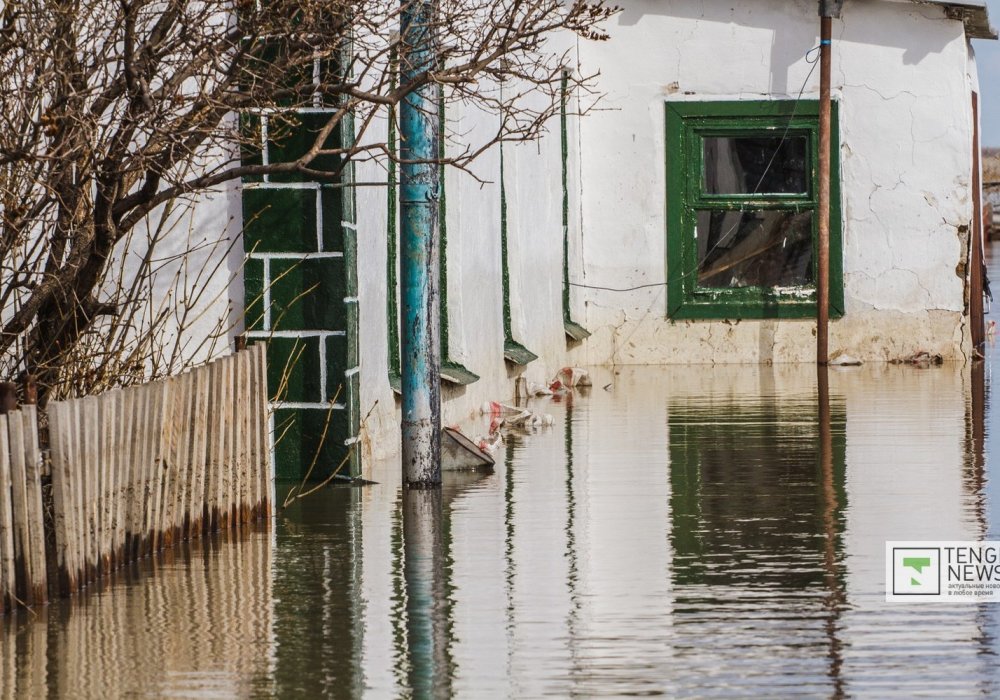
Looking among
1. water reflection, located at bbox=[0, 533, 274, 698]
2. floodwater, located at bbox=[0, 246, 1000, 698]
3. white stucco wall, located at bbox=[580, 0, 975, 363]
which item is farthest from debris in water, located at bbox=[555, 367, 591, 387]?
water reflection, located at bbox=[0, 533, 274, 698]

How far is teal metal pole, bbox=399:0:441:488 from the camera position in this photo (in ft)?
26.5

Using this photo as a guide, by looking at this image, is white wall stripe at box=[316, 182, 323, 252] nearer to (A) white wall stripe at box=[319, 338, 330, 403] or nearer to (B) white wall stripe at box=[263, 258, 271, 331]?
(B) white wall stripe at box=[263, 258, 271, 331]

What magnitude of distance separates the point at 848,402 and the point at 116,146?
695 centimetres

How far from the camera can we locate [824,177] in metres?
15.3

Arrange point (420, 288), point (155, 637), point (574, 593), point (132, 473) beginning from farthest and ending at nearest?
point (420, 288) → point (132, 473) → point (574, 593) → point (155, 637)

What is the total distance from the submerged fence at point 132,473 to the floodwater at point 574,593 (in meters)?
0.14

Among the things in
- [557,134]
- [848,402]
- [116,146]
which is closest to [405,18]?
[116,146]

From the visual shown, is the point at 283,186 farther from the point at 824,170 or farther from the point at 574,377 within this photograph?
the point at 824,170

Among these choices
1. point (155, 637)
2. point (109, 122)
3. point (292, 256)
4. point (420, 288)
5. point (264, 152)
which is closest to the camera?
point (155, 637)

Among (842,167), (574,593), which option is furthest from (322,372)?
(842,167)

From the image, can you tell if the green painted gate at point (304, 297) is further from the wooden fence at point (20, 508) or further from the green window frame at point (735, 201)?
the green window frame at point (735, 201)

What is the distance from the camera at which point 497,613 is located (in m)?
5.66

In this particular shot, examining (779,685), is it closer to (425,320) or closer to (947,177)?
(425,320)

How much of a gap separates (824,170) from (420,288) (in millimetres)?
7991
